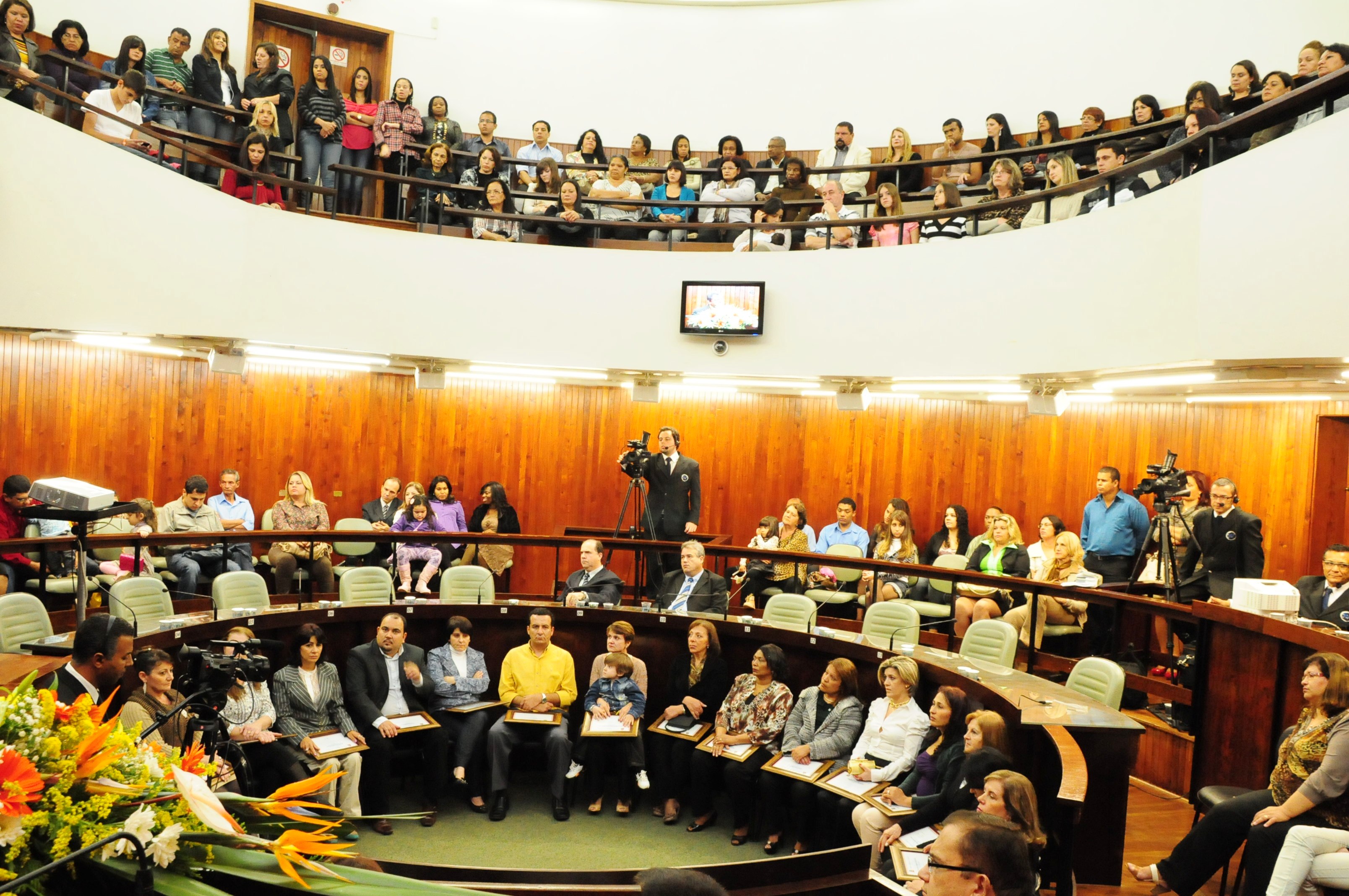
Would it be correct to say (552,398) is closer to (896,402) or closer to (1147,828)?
(896,402)

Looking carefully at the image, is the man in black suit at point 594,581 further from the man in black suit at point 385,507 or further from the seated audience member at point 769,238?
the seated audience member at point 769,238

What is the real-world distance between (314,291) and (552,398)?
8.90 feet

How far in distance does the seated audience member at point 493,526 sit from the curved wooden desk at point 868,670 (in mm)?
1949

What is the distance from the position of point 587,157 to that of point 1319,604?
26.0 feet

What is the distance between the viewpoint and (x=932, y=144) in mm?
11578

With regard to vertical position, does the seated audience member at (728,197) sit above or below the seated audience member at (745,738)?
above

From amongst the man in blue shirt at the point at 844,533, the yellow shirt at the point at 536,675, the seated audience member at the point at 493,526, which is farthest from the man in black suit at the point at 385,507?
the man in blue shirt at the point at 844,533

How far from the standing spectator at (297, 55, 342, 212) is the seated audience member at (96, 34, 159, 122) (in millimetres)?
1412

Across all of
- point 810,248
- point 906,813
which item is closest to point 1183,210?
point 810,248

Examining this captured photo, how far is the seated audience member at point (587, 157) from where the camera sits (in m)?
10.6

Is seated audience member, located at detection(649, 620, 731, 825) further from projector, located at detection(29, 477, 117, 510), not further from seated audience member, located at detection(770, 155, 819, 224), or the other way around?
seated audience member, located at detection(770, 155, 819, 224)

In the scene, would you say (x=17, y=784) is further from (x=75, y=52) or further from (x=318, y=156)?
(x=318, y=156)

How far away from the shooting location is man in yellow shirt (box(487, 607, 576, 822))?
6246 mm

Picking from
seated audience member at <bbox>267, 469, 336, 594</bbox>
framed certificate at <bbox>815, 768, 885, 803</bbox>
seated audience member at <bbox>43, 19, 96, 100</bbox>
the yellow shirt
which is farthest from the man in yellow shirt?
seated audience member at <bbox>43, 19, 96, 100</bbox>
